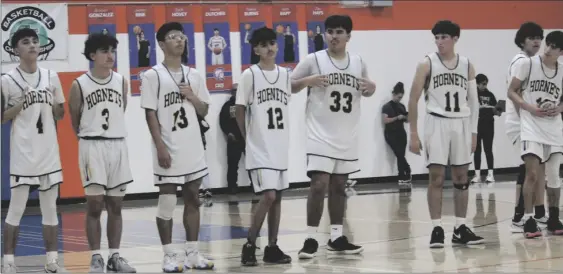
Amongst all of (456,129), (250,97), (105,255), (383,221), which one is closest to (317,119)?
(250,97)

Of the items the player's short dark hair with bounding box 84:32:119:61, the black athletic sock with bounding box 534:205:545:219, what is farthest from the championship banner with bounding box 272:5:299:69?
the player's short dark hair with bounding box 84:32:119:61

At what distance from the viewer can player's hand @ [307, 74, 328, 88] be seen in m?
10.6

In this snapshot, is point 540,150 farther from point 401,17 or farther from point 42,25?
point 401,17

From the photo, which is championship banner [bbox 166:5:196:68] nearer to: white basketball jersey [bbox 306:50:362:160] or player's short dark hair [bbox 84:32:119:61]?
white basketball jersey [bbox 306:50:362:160]

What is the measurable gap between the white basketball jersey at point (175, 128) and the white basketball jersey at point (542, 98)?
4.21 metres

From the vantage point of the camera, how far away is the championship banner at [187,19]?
19.8 m

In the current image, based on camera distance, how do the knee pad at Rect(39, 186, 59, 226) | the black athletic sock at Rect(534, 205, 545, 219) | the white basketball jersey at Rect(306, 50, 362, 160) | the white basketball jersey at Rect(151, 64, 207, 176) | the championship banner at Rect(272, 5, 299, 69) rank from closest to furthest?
the white basketball jersey at Rect(151, 64, 207, 176), the knee pad at Rect(39, 186, 59, 226), the white basketball jersey at Rect(306, 50, 362, 160), the black athletic sock at Rect(534, 205, 545, 219), the championship banner at Rect(272, 5, 299, 69)

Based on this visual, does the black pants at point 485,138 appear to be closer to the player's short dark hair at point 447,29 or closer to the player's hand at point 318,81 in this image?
the player's short dark hair at point 447,29

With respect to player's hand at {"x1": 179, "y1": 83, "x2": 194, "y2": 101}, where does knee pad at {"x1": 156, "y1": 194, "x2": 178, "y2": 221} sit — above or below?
below

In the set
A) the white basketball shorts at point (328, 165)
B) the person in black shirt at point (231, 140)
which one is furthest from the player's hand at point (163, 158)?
the person in black shirt at point (231, 140)

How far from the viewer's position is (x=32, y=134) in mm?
9695

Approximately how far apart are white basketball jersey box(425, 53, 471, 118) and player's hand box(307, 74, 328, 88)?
1300mm

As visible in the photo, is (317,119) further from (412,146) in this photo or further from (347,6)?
(347,6)

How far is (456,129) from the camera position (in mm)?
11211
